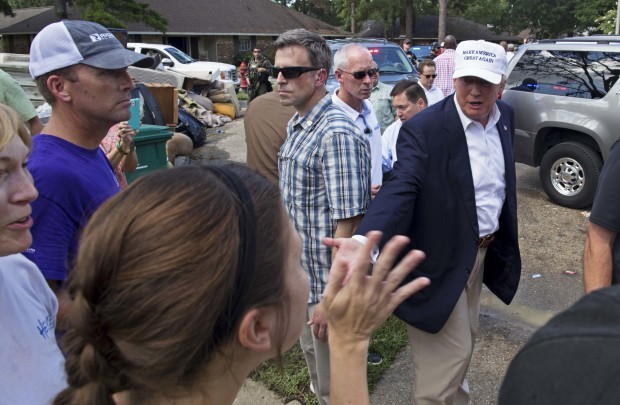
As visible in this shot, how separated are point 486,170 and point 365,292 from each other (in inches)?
69.3

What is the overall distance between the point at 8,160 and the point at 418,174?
179cm

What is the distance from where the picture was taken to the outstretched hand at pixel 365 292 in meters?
1.29

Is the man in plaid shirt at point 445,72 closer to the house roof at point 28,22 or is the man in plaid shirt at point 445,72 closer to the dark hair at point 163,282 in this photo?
the dark hair at point 163,282

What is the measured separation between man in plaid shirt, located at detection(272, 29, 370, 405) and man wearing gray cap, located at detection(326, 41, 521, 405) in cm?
18

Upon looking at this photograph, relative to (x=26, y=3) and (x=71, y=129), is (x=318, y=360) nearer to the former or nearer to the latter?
(x=71, y=129)

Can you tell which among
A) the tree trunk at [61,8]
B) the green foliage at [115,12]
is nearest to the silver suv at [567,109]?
the green foliage at [115,12]

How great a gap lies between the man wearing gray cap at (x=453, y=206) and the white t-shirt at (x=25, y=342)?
1412 mm

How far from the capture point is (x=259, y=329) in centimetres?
126

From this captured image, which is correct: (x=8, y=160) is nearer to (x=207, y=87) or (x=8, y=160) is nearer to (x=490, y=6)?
(x=207, y=87)

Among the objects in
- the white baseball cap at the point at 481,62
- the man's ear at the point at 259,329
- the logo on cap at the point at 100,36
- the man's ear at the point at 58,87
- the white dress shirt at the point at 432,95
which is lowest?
the man's ear at the point at 259,329

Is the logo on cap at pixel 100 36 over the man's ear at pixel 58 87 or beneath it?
over

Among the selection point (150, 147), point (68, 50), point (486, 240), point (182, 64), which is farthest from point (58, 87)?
point (182, 64)

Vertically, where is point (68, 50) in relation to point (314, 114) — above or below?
above

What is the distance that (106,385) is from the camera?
116cm
